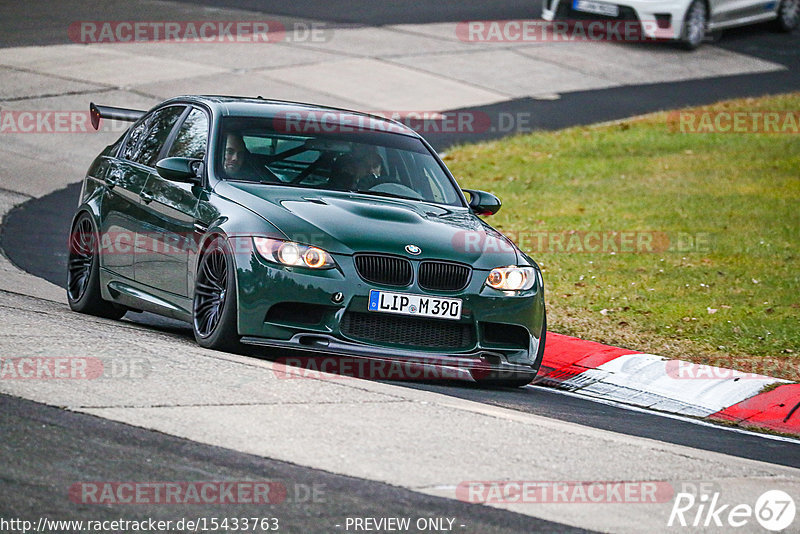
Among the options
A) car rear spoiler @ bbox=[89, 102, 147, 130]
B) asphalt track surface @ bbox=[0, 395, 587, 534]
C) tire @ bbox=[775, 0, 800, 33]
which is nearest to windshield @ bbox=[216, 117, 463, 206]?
car rear spoiler @ bbox=[89, 102, 147, 130]

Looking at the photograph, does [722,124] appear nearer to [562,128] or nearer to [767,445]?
[562,128]

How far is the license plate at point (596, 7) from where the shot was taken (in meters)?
24.4

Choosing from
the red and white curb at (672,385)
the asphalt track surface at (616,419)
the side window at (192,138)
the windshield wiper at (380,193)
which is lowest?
the red and white curb at (672,385)

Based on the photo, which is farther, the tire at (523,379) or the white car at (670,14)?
the white car at (670,14)

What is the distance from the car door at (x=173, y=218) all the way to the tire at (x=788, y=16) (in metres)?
22.3

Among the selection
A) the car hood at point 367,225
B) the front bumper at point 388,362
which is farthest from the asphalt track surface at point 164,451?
the car hood at point 367,225

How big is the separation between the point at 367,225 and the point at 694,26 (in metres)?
19.6

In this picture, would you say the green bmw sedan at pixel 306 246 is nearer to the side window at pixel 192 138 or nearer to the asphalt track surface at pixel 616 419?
the side window at pixel 192 138

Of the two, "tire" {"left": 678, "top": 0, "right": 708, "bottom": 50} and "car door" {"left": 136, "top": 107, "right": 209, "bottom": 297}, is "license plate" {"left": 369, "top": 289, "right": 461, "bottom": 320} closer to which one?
"car door" {"left": 136, "top": 107, "right": 209, "bottom": 297}

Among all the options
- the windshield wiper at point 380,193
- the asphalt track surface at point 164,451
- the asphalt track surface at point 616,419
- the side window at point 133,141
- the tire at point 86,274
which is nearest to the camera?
the asphalt track surface at point 164,451

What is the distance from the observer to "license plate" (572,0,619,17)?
79.9ft

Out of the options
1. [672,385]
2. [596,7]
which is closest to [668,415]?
[672,385]

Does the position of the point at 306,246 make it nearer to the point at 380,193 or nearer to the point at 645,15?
the point at 380,193

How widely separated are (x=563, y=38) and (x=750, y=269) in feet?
48.7
